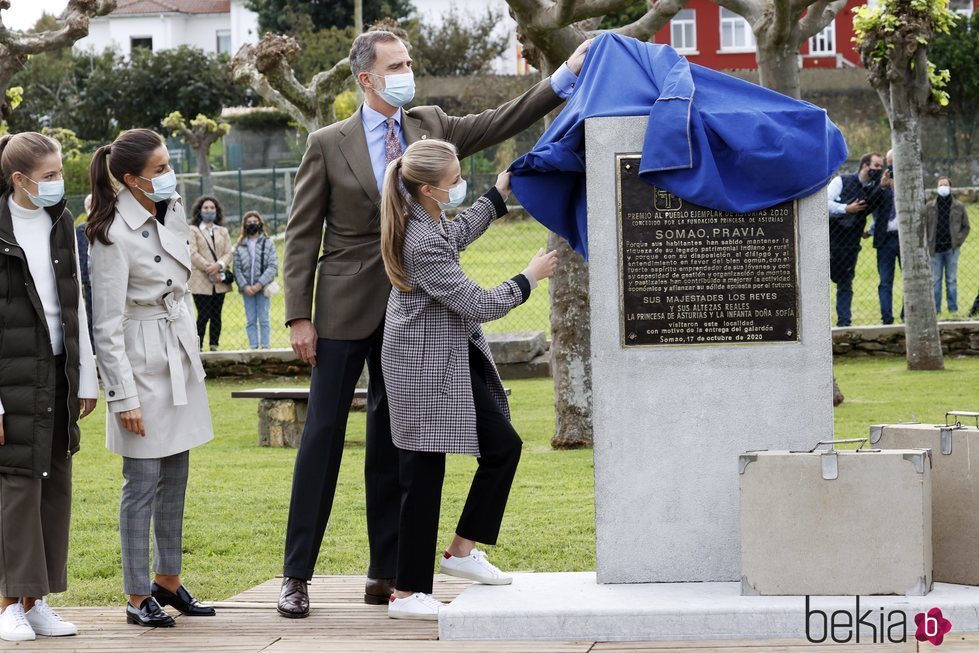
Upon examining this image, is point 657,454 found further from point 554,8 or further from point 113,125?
point 113,125

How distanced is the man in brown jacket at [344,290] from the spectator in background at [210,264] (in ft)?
35.8

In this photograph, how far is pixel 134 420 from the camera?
17.8 ft

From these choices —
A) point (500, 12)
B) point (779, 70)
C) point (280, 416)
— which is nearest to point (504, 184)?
point (280, 416)

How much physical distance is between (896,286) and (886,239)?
393 centimetres

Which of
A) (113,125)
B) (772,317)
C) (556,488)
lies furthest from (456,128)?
(113,125)

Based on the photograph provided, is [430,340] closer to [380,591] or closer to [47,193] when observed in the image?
[380,591]

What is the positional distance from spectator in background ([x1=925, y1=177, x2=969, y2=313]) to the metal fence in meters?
0.17

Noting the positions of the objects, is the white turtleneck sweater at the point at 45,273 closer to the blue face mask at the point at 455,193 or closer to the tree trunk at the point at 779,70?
the blue face mask at the point at 455,193

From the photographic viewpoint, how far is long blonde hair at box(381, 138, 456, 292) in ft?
17.2

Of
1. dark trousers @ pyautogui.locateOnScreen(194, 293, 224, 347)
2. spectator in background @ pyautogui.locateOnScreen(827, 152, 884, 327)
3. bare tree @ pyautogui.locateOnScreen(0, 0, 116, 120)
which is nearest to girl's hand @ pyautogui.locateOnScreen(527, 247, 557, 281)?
bare tree @ pyautogui.locateOnScreen(0, 0, 116, 120)

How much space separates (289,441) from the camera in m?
11.9

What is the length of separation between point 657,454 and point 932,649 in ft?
4.12

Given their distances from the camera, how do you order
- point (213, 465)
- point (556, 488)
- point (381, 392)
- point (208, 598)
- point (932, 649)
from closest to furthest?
point (932, 649) < point (381, 392) < point (208, 598) < point (556, 488) < point (213, 465)

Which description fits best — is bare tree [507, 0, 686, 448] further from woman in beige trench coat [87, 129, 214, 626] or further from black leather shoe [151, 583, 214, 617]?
black leather shoe [151, 583, 214, 617]
